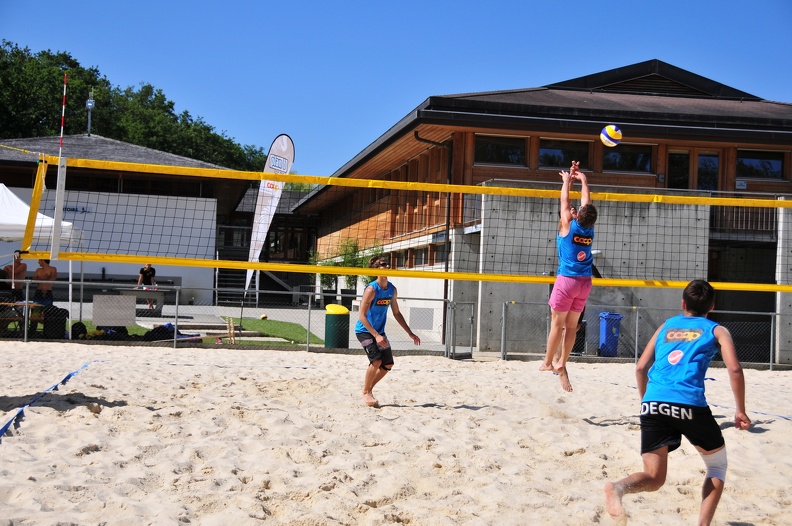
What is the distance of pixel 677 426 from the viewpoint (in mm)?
3865

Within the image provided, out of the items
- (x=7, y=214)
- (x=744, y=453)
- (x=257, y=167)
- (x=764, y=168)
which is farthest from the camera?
(x=257, y=167)

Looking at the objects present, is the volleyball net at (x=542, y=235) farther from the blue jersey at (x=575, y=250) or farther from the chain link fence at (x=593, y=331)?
the blue jersey at (x=575, y=250)

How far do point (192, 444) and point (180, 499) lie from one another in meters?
1.20

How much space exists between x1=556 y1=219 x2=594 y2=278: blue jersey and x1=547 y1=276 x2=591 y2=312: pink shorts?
0.05 m

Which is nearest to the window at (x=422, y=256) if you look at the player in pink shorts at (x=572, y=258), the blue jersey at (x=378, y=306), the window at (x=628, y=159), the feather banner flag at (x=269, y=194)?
the window at (x=628, y=159)

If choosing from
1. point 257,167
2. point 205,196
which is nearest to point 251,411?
point 205,196

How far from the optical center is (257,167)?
7125 centimetres

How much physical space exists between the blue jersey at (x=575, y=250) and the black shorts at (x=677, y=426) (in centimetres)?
282

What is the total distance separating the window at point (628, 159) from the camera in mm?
18609

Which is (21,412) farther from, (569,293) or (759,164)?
(759,164)

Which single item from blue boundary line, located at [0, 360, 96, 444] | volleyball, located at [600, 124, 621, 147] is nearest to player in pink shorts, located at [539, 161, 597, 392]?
volleyball, located at [600, 124, 621, 147]

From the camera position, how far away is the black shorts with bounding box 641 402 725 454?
3.83 metres

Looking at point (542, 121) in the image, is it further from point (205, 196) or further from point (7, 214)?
point (205, 196)

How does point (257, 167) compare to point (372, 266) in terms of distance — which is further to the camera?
point (257, 167)
